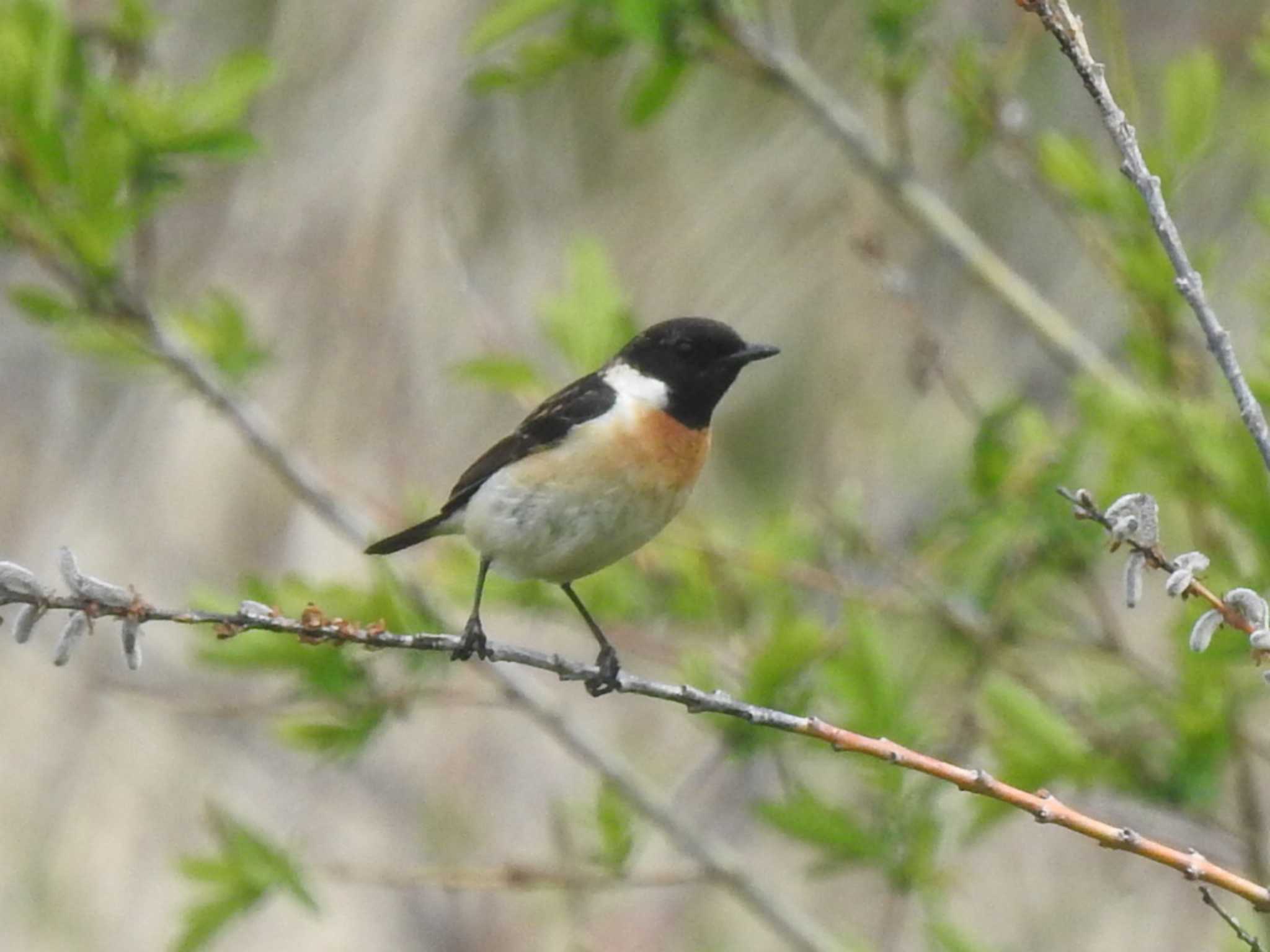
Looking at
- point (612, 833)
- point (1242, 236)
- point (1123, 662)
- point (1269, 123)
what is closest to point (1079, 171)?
point (1269, 123)

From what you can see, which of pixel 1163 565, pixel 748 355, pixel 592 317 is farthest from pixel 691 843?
pixel 1163 565

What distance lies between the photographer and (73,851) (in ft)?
15.5

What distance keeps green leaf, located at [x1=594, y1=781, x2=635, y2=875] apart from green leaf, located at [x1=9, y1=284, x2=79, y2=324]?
1.27 metres

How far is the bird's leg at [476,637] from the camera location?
2.25 metres

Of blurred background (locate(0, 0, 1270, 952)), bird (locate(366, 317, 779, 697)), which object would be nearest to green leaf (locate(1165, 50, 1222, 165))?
blurred background (locate(0, 0, 1270, 952))

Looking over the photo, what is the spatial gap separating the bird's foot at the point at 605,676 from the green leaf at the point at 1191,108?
1.27 metres

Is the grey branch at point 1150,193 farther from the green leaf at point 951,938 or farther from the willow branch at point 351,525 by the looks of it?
the willow branch at point 351,525

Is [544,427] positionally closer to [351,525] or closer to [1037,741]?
[351,525]

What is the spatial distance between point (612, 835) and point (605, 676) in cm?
115

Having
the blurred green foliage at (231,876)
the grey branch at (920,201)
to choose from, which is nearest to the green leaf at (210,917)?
the blurred green foliage at (231,876)

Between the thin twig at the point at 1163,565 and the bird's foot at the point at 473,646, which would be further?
the bird's foot at the point at 473,646

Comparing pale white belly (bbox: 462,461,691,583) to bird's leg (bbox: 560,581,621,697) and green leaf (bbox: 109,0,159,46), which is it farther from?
green leaf (bbox: 109,0,159,46)

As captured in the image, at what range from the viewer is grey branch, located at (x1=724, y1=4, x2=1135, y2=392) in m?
3.36

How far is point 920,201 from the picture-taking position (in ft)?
11.4
